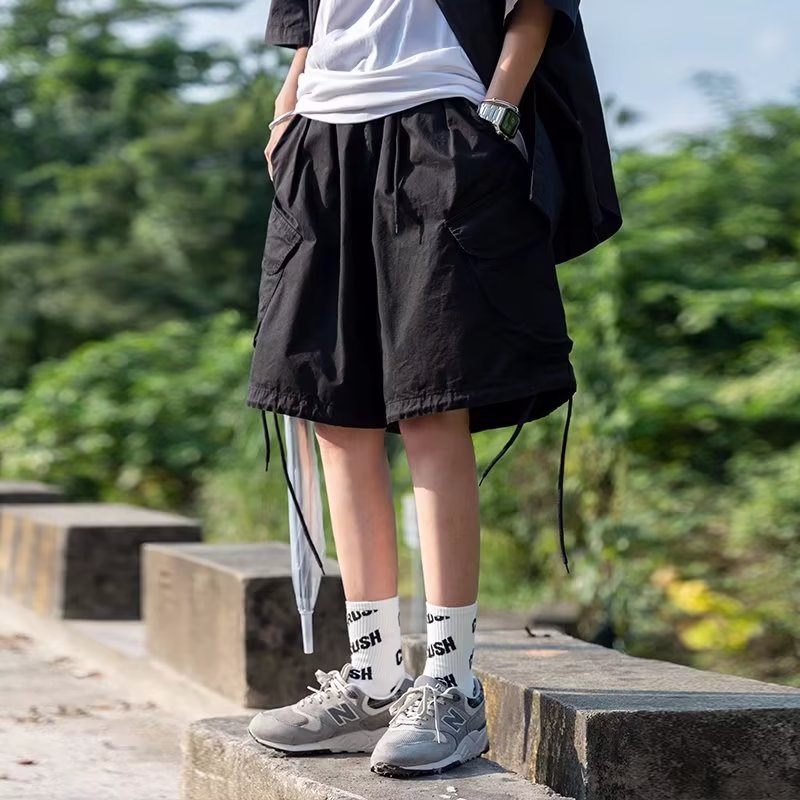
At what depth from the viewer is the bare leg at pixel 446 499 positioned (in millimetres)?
2213

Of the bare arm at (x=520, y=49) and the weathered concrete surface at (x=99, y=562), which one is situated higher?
the bare arm at (x=520, y=49)

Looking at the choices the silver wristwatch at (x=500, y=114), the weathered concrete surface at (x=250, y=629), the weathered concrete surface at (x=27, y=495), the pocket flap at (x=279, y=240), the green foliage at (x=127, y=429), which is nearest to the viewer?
the silver wristwatch at (x=500, y=114)

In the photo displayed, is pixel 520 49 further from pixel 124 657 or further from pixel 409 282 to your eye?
pixel 124 657

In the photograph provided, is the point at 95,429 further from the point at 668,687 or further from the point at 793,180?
the point at 668,687

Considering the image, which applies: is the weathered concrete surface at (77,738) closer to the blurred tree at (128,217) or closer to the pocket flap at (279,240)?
the pocket flap at (279,240)

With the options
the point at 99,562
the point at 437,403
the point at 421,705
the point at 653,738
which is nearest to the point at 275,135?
the point at 437,403

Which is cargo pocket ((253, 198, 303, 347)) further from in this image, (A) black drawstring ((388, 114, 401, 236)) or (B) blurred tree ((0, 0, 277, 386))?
(B) blurred tree ((0, 0, 277, 386))

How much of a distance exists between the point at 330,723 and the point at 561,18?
116cm

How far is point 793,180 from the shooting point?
34.1ft

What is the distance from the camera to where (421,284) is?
2.14m

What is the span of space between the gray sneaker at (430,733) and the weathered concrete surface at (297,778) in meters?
0.02

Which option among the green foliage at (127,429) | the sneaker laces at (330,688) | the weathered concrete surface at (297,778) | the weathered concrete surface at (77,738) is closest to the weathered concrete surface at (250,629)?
the weathered concrete surface at (77,738)

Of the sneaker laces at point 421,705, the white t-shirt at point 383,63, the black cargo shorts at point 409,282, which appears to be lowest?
the sneaker laces at point 421,705

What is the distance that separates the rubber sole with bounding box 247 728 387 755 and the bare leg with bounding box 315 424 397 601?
0.22 m
